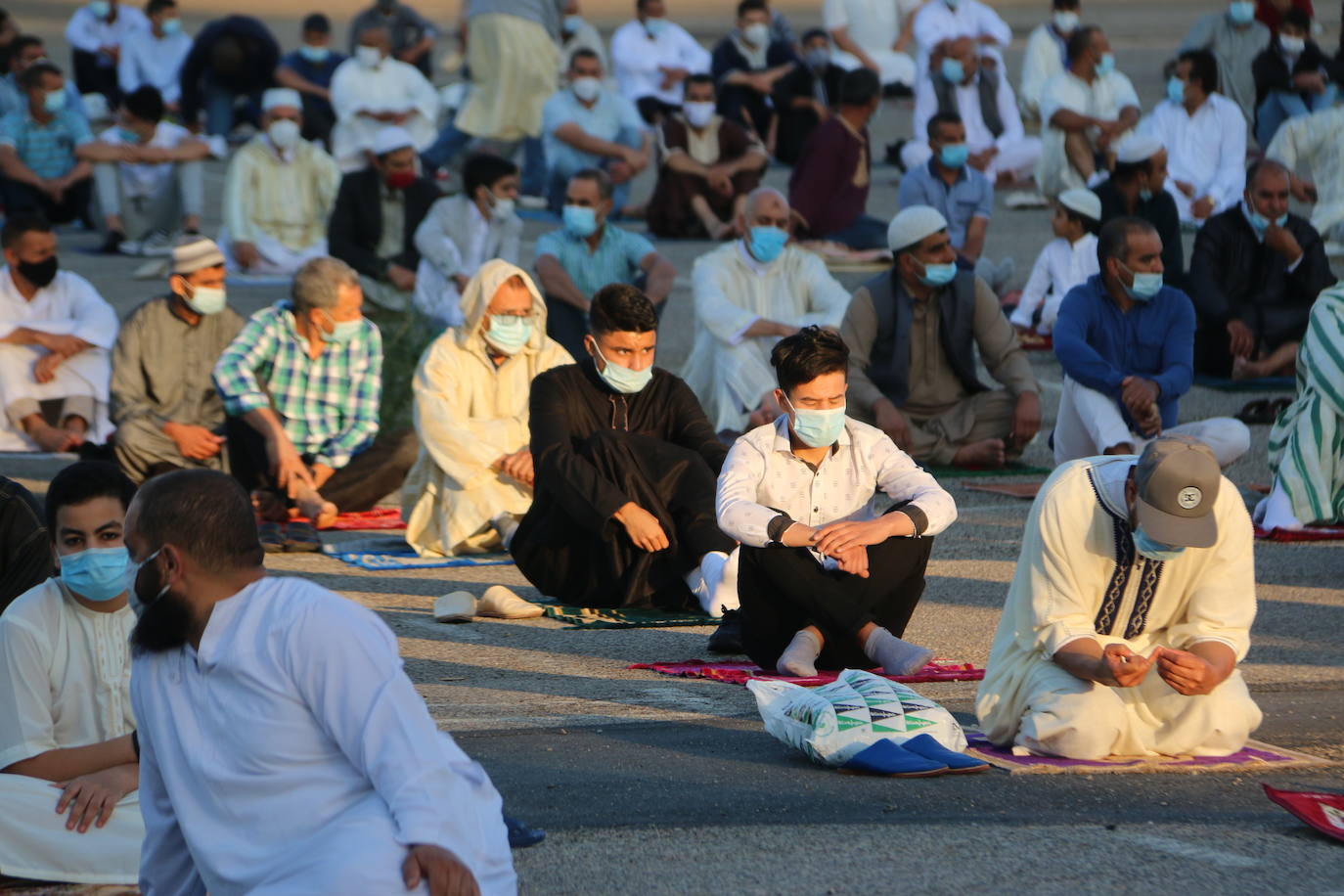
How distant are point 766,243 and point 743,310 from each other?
37cm

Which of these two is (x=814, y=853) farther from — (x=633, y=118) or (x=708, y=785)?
(x=633, y=118)

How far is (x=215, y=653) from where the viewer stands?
3.31 metres

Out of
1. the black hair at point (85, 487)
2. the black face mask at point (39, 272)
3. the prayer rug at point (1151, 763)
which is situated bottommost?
the prayer rug at point (1151, 763)

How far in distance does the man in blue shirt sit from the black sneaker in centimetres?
292

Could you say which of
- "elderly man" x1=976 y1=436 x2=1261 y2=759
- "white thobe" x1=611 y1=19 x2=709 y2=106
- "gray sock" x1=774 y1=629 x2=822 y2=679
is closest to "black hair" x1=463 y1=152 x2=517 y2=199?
"white thobe" x1=611 y1=19 x2=709 y2=106

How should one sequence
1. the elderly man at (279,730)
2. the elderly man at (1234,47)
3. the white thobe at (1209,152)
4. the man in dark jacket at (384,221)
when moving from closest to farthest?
the elderly man at (279,730)
the man in dark jacket at (384,221)
the white thobe at (1209,152)
the elderly man at (1234,47)

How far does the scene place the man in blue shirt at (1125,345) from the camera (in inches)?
352

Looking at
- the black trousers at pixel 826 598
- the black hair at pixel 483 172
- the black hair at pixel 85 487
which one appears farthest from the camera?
the black hair at pixel 483 172

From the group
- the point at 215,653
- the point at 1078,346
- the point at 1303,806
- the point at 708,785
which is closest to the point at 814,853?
the point at 708,785

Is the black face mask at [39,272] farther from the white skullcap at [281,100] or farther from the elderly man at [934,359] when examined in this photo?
the white skullcap at [281,100]

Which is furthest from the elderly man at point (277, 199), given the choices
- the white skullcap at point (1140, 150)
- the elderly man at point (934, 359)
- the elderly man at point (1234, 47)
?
the elderly man at point (1234, 47)

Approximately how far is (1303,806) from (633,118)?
11534 mm

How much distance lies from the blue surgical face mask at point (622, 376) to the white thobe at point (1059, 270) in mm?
4929

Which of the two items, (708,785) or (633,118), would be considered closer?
(708,785)
